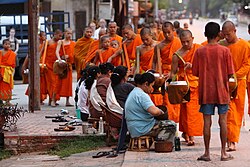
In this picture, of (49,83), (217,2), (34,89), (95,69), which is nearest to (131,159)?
(95,69)

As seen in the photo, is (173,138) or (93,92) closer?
(173,138)

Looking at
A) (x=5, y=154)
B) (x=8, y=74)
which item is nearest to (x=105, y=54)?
(x=5, y=154)

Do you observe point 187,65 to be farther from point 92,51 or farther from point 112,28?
point 112,28

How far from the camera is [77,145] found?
37.7 ft

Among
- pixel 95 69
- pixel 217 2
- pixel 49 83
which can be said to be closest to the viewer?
pixel 95 69

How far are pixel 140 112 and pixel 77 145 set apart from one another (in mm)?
1810

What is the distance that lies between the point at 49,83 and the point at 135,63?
5032mm

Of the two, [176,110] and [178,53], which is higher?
[178,53]

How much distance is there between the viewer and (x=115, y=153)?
10.3 metres

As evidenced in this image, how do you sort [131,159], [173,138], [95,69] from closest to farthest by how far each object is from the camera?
[131,159], [173,138], [95,69]

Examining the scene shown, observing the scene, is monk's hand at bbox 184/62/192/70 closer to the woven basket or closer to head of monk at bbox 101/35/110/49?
the woven basket

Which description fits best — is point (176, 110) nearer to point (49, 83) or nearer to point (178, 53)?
point (178, 53)

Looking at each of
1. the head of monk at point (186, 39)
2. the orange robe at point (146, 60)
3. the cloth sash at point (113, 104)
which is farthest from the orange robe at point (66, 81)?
the head of monk at point (186, 39)

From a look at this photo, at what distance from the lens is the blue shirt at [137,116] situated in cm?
998
